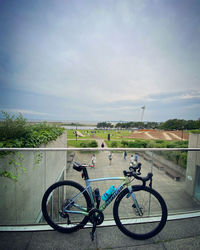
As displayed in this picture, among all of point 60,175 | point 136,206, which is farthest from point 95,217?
point 60,175

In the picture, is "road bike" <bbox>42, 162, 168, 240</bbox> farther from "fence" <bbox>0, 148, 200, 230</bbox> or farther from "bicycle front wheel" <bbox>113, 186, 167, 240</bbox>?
"fence" <bbox>0, 148, 200, 230</bbox>

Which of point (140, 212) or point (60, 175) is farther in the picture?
point (60, 175)

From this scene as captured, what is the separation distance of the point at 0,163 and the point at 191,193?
3.33 metres

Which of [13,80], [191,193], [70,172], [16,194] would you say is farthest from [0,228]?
[13,80]

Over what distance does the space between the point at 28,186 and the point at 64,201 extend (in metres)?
0.84

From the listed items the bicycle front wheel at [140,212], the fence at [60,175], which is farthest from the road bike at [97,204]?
the fence at [60,175]

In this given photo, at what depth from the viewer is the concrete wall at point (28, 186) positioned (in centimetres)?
200

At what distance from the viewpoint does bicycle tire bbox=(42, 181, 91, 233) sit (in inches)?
69.4

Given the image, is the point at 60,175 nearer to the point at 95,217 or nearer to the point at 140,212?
the point at 95,217

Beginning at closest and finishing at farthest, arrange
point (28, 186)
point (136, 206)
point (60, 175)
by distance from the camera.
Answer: point (136, 206)
point (60, 175)
point (28, 186)

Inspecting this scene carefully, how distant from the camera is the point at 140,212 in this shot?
6.18 feet

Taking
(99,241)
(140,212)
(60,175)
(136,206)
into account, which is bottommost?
(99,241)

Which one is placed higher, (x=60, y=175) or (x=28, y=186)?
(x=60, y=175)

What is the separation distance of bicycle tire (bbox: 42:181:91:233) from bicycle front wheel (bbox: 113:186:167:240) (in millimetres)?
441
